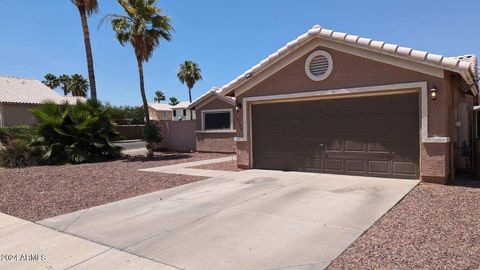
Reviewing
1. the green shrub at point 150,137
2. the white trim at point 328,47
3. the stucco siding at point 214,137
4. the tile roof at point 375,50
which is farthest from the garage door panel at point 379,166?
the green shrub at point 150,137

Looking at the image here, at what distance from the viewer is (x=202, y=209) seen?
22.9ft

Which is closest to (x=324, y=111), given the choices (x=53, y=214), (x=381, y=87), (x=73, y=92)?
(x=381, y=87)

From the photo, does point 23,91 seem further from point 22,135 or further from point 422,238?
point 422,238

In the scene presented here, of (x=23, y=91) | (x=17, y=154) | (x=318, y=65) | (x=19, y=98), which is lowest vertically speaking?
(x=17, y=154)

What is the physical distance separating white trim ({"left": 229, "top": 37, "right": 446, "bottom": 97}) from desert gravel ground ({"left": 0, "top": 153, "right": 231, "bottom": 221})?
3654 mm

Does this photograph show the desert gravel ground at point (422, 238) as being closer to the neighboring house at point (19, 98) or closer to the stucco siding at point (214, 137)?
the stucco siding at point (214, 137)

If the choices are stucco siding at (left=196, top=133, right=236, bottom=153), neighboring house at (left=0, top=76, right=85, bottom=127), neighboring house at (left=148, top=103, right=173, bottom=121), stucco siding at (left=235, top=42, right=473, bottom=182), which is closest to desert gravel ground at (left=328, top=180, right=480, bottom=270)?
stucco siding at (left=235, top=42, right=473, bottom=182)

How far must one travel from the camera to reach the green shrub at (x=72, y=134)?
1583cm

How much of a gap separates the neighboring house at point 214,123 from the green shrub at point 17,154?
821cm

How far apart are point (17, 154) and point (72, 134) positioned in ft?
7.60

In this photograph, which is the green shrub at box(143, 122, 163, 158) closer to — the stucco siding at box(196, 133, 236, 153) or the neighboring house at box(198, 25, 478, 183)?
the stucco siding at box(196, 133, 236, 153)

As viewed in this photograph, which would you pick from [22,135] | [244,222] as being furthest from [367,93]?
[22,135]

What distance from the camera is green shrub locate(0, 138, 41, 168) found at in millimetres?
14898

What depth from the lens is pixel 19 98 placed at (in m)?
31.1
